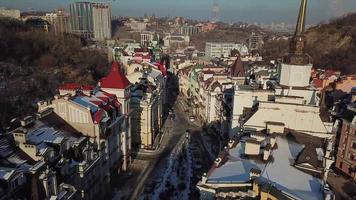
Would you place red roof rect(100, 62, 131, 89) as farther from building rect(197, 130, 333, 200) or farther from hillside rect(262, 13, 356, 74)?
hillside rect(262, 13, 356, 74)

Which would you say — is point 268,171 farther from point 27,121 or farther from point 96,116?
point 27,121

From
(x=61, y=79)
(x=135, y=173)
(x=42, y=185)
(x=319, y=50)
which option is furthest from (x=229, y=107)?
(x=319, y=50)

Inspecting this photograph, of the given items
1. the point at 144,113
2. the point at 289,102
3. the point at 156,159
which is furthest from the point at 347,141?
the point at 144,113

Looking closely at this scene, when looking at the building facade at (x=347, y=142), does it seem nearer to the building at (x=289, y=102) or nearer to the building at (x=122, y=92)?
the building at (x=289, y=102)

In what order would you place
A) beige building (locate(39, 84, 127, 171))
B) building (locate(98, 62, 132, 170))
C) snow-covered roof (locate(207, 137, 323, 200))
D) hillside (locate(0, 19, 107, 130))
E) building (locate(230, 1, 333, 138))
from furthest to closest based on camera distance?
hillside (locate(0, 19, 107, 130))
building (locate(98, 62, 132, 170))
beige building (locate(39, 84, 127, 171))
building (locate(230, 1, 333, 138))
snow-covered roof (locate(207, 137, 323, 200))

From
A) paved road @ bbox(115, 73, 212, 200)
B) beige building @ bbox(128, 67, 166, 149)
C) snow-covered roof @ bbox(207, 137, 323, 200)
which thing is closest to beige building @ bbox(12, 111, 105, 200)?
paved road @ bbox(115, 73, 212, 200)
